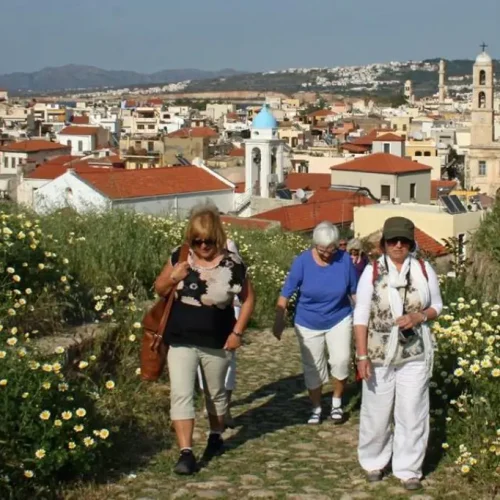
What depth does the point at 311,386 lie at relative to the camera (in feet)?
22.7

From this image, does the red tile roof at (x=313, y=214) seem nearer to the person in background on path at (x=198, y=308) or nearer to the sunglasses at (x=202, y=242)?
the person in background on path at (x=198, y=308)

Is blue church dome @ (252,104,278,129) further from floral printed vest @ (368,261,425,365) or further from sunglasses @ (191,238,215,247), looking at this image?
floral printed vest @ (368,261,425,365)

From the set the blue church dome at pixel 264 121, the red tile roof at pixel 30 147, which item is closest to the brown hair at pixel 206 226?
the blue church dome at pixel 264 121

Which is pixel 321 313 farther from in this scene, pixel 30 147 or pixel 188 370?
pixel 30 147

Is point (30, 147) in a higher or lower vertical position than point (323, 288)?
higher

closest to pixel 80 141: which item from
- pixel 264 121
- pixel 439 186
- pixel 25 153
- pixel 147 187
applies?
pixel 25 153

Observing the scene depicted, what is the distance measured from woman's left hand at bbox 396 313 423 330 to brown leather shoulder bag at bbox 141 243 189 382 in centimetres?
123

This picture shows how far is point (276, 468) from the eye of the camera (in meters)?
5.95

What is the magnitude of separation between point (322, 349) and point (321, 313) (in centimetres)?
27

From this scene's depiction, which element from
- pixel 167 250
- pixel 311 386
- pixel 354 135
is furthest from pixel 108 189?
pixel 354 135

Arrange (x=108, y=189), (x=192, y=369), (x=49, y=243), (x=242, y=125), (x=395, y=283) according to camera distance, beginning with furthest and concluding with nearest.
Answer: (x=242, y=125)
(x=108, y=189)
(x=49, y=243)
(x=192, y=369)
(x=395, y=283)

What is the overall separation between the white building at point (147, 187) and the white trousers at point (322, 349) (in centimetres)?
2450

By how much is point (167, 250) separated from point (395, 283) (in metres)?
5.50

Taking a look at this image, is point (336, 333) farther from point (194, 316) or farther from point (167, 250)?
point (167, 250)
